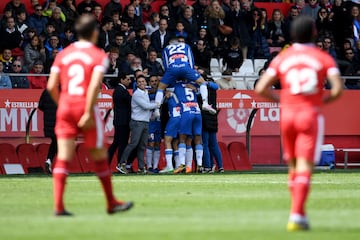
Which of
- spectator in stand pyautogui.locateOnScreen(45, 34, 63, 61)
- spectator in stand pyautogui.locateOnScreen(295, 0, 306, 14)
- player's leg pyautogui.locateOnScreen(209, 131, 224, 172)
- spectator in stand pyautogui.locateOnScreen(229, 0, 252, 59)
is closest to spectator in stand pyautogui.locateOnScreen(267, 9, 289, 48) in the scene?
spectator in stand pyautogui.locateOnScreen(295, 0, 306, 14)

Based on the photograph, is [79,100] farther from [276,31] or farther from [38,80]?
[276,31]

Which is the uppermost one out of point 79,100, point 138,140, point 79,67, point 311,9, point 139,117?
point 311,9

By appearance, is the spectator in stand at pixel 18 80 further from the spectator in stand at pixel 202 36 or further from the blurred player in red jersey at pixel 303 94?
the blurred player in red jersey at pixel 303 94

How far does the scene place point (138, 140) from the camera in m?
25.1

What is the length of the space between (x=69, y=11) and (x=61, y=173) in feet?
56.9

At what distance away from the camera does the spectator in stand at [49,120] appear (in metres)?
24.6

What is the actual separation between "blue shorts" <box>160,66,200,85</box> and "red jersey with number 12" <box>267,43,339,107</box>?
42.5 ft

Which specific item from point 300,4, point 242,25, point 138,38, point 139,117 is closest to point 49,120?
point 139,117

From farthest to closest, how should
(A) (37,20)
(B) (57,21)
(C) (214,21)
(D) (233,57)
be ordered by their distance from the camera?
(C) (214,21), (D) (233,57), (A) (37,20), (B) (57,21)

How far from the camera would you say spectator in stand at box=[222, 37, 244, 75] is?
97.8 feet

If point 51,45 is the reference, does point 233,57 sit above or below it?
below

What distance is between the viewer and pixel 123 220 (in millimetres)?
12344

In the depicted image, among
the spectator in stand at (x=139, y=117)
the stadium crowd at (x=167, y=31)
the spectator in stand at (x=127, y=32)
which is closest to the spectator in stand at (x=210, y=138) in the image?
the stadium crowd at (x=167, y=31)

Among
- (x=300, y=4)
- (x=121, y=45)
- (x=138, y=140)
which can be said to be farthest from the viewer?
(x=300, y=4)
